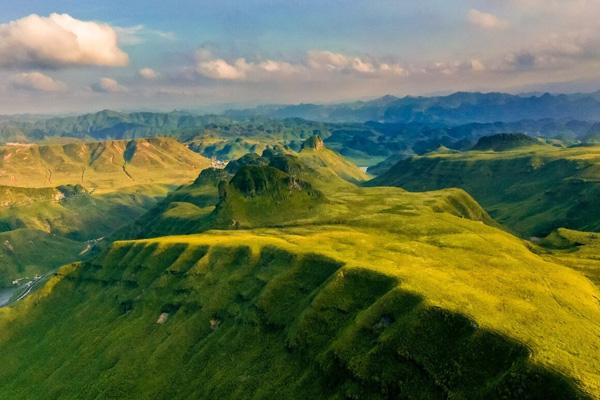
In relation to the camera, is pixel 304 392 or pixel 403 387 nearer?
Answer: pixel 403 387

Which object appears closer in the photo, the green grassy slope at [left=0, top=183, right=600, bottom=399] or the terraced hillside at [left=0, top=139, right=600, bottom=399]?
the terraced hillside at [left=0, top=139, right=600, bottom=399]

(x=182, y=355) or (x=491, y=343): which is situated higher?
(x=491, y=343)

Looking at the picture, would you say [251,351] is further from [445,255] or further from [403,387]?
[445,255]

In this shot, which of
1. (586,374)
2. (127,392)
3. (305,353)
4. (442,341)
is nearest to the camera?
(586,374)

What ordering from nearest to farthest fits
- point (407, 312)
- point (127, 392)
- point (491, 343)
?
point (491, 343)
point (407, 312)
point (127, 392)

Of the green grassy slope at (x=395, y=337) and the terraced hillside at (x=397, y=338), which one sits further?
the green grassy slope at (x=395, y=337)

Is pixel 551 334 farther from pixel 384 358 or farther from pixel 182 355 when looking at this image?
pixel 182 355

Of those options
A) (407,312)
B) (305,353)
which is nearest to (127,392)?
(305,353)

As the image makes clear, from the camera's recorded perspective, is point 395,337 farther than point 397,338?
Yes

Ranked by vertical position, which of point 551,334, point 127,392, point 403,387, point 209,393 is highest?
point 551,334
